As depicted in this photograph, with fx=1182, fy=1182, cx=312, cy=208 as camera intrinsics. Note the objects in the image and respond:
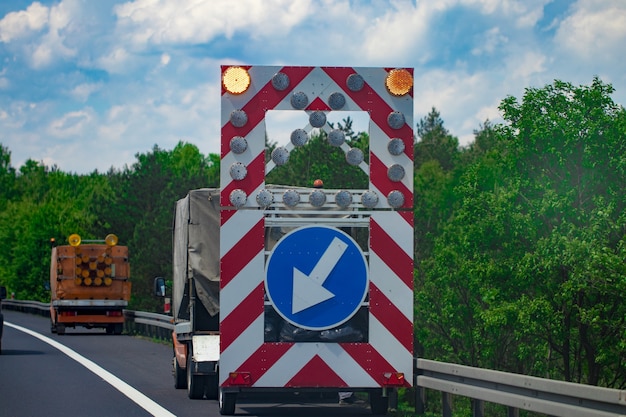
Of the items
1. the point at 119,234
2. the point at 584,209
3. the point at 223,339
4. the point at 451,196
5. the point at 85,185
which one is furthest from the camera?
the point at 85,185

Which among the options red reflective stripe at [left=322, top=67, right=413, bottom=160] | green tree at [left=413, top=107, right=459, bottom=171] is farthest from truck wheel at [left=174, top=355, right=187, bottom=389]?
green tree at [left=413, top=107, right=459, bottom=171]

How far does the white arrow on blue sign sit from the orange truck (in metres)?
27.5

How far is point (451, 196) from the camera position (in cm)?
10194

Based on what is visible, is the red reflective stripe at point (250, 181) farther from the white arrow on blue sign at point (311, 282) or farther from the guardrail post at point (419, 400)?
the guardrail post at point (419, 400)

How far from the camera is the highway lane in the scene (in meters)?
13.3

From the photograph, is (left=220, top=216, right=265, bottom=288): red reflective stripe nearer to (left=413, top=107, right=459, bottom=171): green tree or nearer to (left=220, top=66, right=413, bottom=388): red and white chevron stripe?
(left=220, top=66, right=413, bottom=388): red and white chevron stripe

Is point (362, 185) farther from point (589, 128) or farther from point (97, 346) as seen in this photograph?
point (97, 346)

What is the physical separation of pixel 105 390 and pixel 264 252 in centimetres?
626

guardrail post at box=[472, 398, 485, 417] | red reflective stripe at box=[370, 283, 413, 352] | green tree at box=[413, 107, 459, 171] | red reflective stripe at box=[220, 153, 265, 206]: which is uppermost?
green tree at box=[413, 107, 459, 171]

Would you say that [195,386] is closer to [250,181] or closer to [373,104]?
[250,181]

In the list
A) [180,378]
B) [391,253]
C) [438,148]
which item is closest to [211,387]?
[180,378]

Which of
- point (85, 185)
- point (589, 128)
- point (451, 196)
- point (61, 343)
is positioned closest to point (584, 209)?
point (589, 128)

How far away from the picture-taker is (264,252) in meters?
11.1

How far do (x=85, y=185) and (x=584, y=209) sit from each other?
120m
